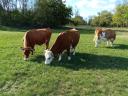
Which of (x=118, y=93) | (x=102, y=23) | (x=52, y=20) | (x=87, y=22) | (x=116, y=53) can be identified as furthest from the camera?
(x=87, y=22)

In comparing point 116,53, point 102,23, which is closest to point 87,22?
point 102,23

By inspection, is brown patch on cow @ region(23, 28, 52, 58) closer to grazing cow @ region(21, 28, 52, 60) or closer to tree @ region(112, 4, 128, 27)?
grazing cow @ region(21, 28, 52, 60)

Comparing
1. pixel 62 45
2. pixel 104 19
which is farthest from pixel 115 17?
pixel 62 45

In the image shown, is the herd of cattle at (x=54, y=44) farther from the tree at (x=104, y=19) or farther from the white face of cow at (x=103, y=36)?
the tree at (x=104, y=19)

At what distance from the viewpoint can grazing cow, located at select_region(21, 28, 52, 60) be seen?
16.5 meters

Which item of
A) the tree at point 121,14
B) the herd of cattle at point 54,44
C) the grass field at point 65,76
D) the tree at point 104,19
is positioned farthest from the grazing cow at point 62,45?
the tree at point 104,19

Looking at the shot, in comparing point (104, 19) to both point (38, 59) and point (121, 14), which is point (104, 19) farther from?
point (38, 59)

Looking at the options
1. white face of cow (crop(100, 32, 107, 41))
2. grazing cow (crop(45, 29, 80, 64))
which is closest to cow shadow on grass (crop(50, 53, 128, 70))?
grazing cow (crop(45, 29, 80, 64))

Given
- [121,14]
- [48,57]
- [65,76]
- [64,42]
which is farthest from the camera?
[121,14]

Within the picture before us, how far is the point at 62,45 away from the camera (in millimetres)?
16594

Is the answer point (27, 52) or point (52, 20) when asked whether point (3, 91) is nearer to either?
point (27, 52)

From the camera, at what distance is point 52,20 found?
249 ft

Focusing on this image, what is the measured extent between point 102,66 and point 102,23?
106 metres

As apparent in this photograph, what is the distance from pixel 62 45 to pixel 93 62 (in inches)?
71.2
